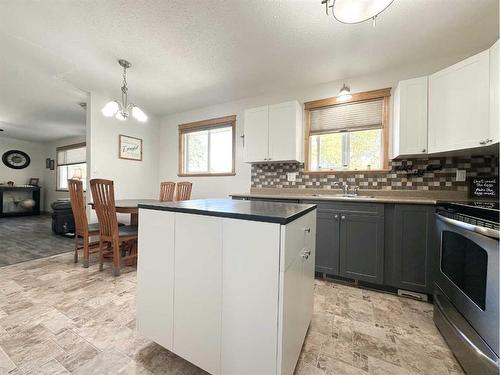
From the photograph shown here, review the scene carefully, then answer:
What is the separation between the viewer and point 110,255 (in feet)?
9.36

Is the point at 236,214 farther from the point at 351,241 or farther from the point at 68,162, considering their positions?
the point at 68,162

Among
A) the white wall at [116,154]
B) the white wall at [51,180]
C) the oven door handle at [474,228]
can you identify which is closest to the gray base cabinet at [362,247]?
the oven door handle at [474,228]

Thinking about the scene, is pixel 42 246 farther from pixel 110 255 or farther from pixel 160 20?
pixel 160 20

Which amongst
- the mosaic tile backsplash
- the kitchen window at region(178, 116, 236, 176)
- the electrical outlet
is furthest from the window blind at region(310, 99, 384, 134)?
the kitchen window at region(178, 116, 236, 176)

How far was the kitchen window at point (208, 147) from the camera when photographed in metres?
3.81

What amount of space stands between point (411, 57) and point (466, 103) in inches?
32.4

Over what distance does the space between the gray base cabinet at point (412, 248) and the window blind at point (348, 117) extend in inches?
48.5

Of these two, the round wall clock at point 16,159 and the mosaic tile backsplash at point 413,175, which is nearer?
the mosaic tile backsplash at point 413,175

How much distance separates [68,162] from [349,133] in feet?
25.4

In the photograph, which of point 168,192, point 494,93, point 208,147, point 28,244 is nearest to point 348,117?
point 494,93

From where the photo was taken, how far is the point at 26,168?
276 inches

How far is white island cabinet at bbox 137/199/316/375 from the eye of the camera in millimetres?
915

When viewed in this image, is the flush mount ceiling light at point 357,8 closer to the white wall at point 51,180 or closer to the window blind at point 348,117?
the window blind at point 348,117

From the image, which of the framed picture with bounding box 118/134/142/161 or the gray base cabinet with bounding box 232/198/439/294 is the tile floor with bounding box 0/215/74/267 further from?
the gray base cabinet with bounding box 232/198/439/294
